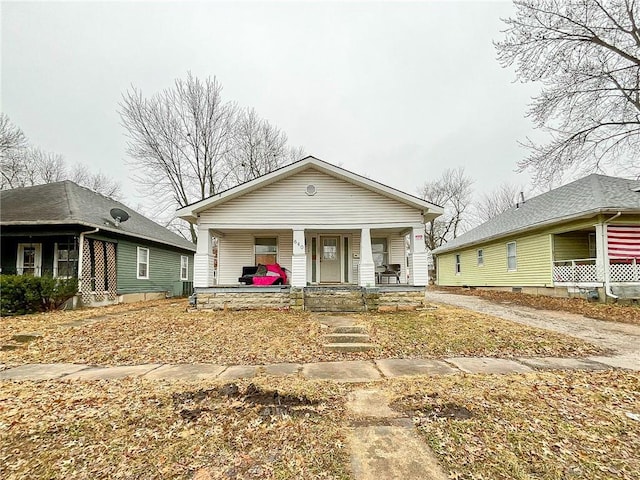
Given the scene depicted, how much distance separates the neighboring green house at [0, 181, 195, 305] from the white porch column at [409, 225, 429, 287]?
36.9 ft

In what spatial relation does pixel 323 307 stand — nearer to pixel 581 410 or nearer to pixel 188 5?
pixel 581 410

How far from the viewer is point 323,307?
9.39 meters

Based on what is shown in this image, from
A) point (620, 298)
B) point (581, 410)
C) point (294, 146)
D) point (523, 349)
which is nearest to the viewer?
point (581, 410)

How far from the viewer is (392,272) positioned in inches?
473

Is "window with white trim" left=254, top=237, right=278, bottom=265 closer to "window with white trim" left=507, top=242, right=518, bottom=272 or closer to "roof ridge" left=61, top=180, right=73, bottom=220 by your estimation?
"roof ridge" left=61, top=180, right=73, bottom=220

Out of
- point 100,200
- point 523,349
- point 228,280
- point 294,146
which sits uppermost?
point 294,146

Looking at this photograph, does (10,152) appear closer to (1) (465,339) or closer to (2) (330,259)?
(2) (330,259)

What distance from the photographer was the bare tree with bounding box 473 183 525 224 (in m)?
38.7

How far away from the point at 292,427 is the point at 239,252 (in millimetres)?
9957

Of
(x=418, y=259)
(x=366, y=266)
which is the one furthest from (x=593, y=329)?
(x=366, y=266)

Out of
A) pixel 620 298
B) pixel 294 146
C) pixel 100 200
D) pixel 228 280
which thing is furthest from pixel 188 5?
pixel 620 298

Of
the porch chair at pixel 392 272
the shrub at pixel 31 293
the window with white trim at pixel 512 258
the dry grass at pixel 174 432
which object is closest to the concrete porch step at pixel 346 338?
the dry grass at pixel 174 432


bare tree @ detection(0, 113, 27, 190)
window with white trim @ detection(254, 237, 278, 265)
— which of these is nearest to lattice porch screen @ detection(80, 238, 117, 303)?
window with white trim @ detection(254, 237, 278, 265)

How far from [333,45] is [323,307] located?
46.2 feet
